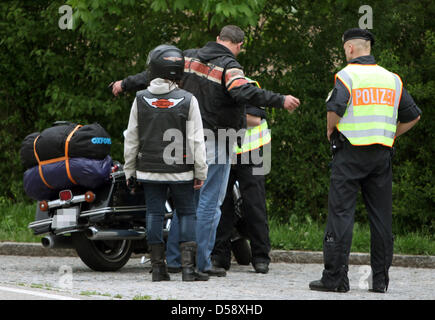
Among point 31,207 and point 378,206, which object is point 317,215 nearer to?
point 31,207

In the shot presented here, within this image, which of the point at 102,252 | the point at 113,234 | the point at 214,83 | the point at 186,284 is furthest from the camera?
the point at 102,252

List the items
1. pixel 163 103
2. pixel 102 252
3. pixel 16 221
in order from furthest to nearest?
pixel 16 221
pixel 102 252
pixel 163 103

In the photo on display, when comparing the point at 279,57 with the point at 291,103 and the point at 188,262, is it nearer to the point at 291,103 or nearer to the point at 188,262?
the point at 291,103

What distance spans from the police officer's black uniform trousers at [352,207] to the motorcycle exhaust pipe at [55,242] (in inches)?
97.9

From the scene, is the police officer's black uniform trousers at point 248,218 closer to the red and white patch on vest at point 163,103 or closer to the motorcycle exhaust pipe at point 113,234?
A: the motorcycle exhaust pipe at point 113,234

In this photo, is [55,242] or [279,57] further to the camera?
[279,57]

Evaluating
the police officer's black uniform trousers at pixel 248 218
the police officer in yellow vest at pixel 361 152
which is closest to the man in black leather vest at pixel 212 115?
the police officer's black uniform trousers at pixel 248 218

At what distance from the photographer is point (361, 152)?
7.02 meters

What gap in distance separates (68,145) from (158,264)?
1478 millimetres

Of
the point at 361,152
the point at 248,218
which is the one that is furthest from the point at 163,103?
the point at 248,218

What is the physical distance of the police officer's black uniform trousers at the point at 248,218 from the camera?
28.2 ft
